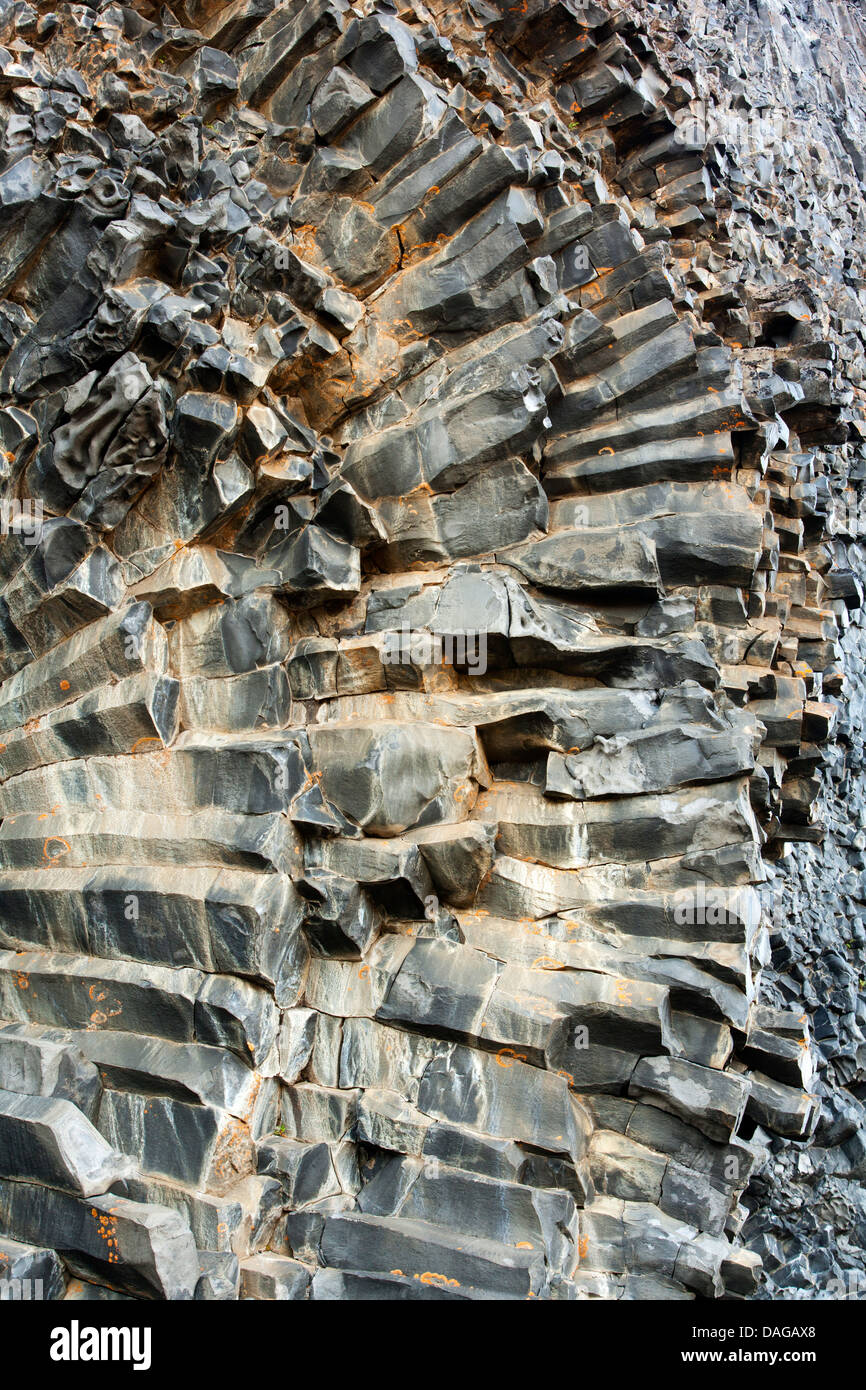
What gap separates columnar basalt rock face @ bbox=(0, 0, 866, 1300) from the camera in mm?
9484

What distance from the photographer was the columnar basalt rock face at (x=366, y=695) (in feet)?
31.1

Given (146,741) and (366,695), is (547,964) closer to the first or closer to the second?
(366,695)

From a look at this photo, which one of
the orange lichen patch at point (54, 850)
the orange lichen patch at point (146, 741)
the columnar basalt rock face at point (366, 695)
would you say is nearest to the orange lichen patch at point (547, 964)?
the columnar basalt rock face at point (366, 695)

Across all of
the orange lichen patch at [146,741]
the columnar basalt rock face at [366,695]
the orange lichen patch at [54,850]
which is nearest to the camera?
the columnar basalt rock face at [366,695]

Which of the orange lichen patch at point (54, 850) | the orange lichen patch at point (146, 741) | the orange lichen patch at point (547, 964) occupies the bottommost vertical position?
the orange lichen patch at point (547, 964)

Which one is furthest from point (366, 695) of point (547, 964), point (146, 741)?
point (547, 964)

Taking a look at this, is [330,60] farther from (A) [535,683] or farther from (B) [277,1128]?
(B) [277,1128]

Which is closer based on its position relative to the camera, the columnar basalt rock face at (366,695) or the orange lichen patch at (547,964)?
the columnar basalt rock face at (366,695)

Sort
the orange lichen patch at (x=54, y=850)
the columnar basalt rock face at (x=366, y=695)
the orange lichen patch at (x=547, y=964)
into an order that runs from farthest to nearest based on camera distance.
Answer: the orange lichen patch at (x=54, y=850) < the orange lichen patch at (x=547, y=964) < the columnar basalt rock face at (x=366, y=695)

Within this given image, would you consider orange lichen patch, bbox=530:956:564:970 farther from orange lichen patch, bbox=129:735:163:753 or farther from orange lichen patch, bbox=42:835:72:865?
orange lichen patch, bbox=42:835:72:865

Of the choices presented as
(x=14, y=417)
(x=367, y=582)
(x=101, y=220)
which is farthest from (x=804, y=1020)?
(x=101, y=220)

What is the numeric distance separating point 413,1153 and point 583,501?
7968 millimetres

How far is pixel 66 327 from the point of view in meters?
12.2

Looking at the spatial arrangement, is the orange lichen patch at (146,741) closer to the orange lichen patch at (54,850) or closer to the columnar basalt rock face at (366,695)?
the columnar basalt rock face at (366,695)
